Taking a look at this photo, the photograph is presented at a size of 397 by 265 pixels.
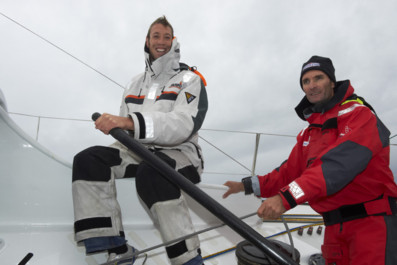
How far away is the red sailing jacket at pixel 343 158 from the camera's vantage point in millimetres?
1217

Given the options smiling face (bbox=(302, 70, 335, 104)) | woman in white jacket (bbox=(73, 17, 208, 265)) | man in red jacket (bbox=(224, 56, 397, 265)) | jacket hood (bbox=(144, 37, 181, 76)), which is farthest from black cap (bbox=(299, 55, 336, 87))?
jacket hood (bbox=(144, 37, 181, 76))

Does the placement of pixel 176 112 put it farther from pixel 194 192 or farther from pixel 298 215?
pixel 298 215

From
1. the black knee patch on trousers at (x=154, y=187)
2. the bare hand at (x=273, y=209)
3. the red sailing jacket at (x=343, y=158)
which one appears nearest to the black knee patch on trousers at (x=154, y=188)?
the black knee patch on trousers at (x=154, y=187)

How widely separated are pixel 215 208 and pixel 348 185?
2.82 feet

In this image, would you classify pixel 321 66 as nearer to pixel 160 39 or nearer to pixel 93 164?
pixel 160 39

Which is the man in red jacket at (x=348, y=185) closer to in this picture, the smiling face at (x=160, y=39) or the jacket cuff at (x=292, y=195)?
the jacket cuff at (x=292, y=195)

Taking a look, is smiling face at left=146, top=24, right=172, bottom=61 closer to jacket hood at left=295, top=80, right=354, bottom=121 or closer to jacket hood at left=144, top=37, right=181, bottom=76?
jacket hood at left=144, top=37, right=181, bottom=76

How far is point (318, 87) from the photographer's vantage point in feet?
5.71

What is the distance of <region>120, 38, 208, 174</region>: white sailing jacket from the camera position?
1214 millimetres

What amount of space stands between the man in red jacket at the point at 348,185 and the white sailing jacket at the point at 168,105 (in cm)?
53

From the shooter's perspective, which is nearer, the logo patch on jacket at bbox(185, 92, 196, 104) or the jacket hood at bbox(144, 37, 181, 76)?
the logo patch on jacket at bbox(185, 92, 196, 104)

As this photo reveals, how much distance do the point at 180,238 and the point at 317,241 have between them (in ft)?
5.67

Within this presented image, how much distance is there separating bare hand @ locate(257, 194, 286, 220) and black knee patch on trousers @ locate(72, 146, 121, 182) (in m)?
0.76

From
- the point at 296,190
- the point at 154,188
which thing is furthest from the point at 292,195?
the point at 154,188
